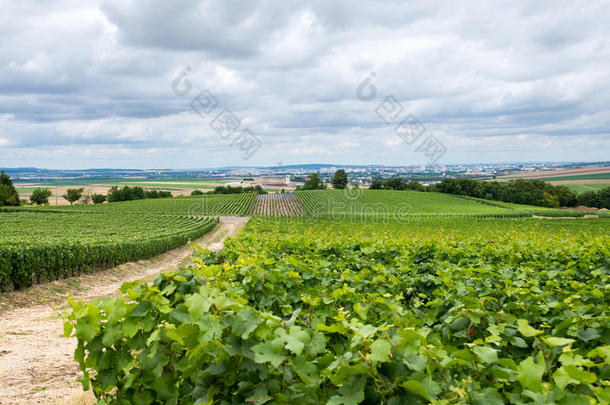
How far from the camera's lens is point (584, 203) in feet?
363

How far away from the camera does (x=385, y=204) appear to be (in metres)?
96.6

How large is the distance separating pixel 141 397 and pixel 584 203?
137766 mm

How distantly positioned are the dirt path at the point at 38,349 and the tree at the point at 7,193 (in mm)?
94691

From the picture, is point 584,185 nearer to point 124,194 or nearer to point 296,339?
point 124,194

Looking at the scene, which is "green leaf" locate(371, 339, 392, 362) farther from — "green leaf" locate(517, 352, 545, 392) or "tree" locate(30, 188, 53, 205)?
"tree" locate(30, 188, 53, 205)

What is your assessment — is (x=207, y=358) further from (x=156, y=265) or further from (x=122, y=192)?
(x=122, y=192)

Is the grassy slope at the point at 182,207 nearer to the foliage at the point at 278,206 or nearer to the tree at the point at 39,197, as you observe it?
the foliage at the point at 278,206

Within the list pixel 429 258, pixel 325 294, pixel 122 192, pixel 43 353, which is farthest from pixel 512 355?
pixel 122 192

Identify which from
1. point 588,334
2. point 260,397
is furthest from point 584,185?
point 260,397

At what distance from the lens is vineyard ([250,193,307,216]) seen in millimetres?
88625

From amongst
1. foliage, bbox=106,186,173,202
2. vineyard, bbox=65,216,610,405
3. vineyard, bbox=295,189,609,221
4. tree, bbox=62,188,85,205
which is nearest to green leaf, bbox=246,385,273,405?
vineyard, bbox=65,216,610,405

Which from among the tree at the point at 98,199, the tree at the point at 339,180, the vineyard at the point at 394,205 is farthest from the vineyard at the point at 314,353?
the tree at the point at 339,180

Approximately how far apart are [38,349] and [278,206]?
8997 cm

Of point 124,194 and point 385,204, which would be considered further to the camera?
point 124,194
